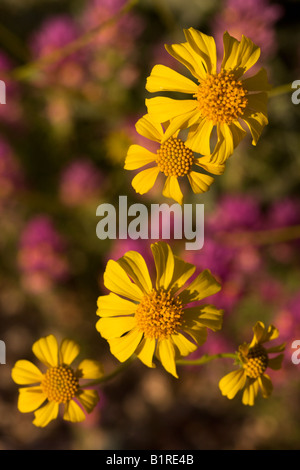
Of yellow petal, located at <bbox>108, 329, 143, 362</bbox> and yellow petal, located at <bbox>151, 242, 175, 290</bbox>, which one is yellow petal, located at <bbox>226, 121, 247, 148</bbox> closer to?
yellow petal, located at <bbox>151, 242, 175, 290</bbox>

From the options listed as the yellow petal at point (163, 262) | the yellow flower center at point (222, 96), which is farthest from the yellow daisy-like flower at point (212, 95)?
the yellow petal at point (163, 262)

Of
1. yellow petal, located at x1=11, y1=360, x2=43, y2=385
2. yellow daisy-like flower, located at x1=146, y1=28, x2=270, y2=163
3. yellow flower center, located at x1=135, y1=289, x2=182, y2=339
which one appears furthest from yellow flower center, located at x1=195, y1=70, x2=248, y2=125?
yellow petal, located at x1=11, y1=360, x2=43, y2=385

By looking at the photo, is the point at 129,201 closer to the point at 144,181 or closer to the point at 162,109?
the point at 144,181

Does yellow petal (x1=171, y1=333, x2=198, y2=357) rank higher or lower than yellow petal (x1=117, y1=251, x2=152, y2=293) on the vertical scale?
lower

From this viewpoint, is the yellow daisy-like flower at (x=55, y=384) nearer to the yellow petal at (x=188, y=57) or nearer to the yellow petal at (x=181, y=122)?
the yellow petal at (x=181, y=122)

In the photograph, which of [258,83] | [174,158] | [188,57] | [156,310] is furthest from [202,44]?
[156,310]
